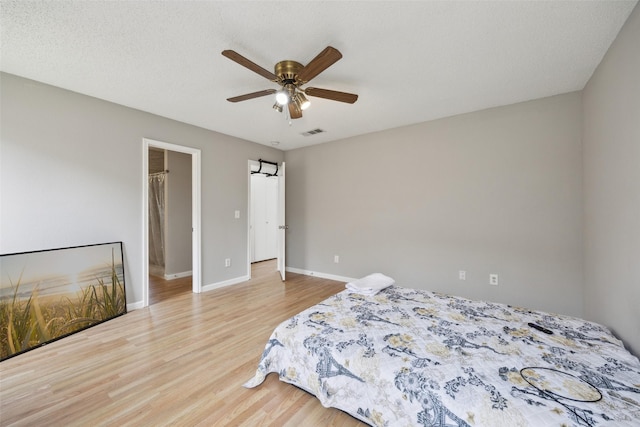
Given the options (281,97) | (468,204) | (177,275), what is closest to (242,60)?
(281,97)

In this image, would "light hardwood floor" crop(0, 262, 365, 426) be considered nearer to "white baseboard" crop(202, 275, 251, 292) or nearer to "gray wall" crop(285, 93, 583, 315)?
"white baseboard" crop(202, 275, 251, 292)

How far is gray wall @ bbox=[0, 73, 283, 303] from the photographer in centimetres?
238

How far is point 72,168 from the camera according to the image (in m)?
2.72

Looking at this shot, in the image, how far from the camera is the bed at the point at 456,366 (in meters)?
1.07

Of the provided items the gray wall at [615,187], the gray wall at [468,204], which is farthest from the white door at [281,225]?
the gray wall at [615,187]

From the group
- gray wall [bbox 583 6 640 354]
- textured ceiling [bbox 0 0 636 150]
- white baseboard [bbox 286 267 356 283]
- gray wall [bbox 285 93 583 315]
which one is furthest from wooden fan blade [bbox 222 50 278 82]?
white baseboard [bbox 286 267 356 283]

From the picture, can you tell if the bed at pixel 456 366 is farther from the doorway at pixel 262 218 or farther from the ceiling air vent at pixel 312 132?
the doorway at pixel 262 218

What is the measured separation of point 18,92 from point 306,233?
13.0ft

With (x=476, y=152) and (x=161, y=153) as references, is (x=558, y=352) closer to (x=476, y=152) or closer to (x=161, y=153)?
(x=476, y=152)

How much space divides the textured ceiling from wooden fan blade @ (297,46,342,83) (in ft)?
0.68

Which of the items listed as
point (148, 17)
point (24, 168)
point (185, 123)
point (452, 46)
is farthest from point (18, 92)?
point (452, 46)

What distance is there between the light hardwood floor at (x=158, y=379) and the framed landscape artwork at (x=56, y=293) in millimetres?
123

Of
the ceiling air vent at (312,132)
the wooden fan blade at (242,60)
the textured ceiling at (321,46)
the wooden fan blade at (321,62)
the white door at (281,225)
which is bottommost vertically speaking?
the white door at (281,225)

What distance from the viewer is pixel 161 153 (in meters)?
4.79
